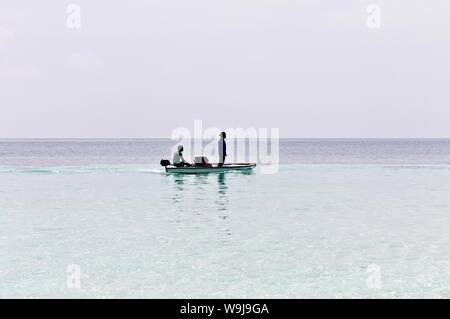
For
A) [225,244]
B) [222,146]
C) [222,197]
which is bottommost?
[222,197]

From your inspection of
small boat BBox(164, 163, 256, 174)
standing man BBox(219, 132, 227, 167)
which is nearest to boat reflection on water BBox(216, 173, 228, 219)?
small boat BBox(164, 163, 256, 174)

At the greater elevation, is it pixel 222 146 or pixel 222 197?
Answer: pixel 222 146

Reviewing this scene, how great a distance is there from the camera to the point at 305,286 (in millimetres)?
11555

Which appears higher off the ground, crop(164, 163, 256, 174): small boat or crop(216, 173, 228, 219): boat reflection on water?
crop(164, 163, 256, 174): small boat

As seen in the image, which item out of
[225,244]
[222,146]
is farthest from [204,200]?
[222,146]

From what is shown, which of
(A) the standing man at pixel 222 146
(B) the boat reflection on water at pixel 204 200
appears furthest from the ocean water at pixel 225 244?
(A) the standing man at pixel 222 146

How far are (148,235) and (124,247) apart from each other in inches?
70.9

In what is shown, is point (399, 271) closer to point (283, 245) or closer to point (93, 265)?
point (283, 245)

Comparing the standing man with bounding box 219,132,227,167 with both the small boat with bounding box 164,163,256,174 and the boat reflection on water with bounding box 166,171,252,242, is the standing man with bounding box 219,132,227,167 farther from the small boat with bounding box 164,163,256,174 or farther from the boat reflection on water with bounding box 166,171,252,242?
the boat reflection on water with bounding box 166,171,252,242

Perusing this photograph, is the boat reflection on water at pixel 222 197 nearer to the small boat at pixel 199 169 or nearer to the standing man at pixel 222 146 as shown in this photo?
the small boat at pixel 199 169

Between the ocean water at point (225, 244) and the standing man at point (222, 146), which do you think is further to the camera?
the standing man at point (222, 146)

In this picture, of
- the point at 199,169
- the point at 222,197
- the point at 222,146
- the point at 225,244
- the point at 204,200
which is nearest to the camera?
the point at 225,244

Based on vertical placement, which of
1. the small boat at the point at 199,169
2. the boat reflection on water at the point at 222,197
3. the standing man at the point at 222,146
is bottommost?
the boat reflection on water at the point at 222,197

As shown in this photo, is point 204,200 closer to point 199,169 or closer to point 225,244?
point 225,244
